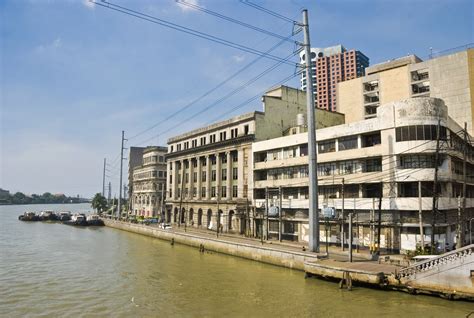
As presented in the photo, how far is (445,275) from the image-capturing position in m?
28.1

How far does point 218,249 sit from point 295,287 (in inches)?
833

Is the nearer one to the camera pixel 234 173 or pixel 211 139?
pixel 234 173

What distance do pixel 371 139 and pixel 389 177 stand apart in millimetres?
5912

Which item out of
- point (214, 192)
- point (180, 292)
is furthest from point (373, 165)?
point (214, 192)

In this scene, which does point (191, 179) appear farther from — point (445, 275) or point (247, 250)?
point (445, 275)

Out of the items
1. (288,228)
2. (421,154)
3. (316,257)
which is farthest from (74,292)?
(421,154)

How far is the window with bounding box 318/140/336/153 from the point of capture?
4944cm

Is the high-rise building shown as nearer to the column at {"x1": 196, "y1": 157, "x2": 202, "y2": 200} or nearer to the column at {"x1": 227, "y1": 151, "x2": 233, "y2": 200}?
the column at {"x1": 196, "y1": 157, "x2": 202, "y2": 200}

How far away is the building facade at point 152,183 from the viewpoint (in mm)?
110375

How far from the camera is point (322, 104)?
175875mm

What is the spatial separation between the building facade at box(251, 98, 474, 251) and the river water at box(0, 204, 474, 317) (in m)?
11.5

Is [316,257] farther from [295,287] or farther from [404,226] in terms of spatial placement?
[404,226]

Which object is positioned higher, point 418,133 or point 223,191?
point 418,133

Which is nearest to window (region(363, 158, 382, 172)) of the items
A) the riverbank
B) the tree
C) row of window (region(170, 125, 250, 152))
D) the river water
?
the riverbank
